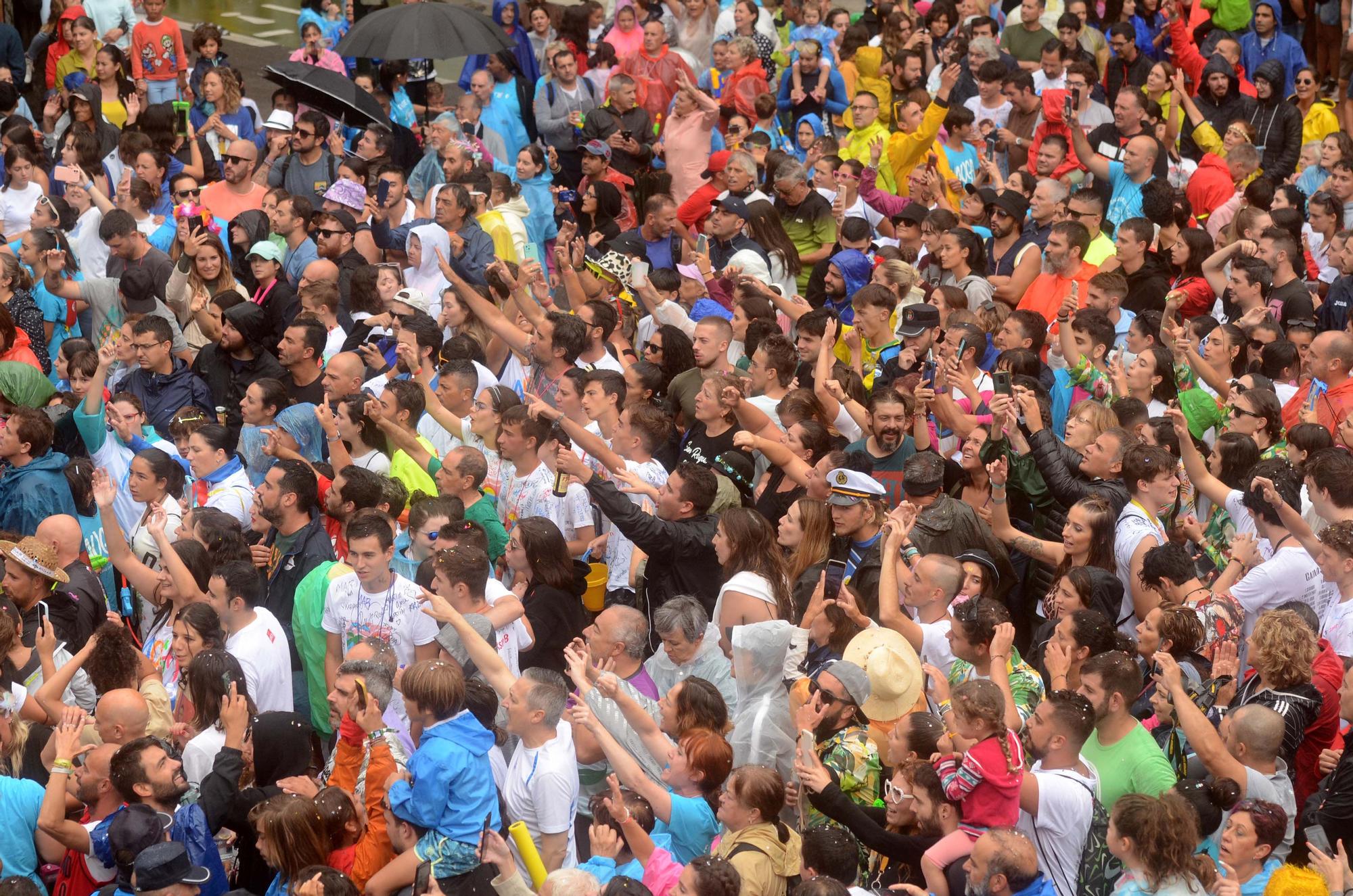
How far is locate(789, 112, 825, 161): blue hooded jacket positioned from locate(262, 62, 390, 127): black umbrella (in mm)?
3530

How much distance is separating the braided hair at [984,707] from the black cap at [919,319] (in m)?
3.54

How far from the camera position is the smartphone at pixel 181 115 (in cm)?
1352

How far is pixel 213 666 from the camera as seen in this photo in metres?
5.62

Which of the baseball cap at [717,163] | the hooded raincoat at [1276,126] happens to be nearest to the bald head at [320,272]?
the baseball cap at [717,163]

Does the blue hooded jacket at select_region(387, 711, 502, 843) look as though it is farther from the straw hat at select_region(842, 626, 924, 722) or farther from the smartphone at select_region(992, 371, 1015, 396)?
the smartphone at select_region(992, 371, 1015, 396)

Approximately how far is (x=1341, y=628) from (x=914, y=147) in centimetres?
655

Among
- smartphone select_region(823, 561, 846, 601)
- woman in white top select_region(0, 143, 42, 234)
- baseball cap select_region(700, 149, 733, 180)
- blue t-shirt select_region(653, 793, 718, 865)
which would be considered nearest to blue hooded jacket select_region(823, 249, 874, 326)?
baseball cap select_region(700, 149, 733, 180)

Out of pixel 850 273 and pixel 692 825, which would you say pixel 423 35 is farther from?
pixel 692 825

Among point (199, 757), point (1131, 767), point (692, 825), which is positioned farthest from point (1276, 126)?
point (199, 757)

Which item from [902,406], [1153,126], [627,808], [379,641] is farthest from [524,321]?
[1153,126]

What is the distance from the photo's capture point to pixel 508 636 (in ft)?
20.7

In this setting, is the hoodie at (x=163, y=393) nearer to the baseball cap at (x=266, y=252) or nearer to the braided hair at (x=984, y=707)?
the baseball cap at (x=266, y=252)

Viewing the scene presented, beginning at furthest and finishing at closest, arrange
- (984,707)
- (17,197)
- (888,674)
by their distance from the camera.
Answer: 1. (17,197)
2. (888,674)
3. (984,707)

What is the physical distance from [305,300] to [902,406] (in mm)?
3765
